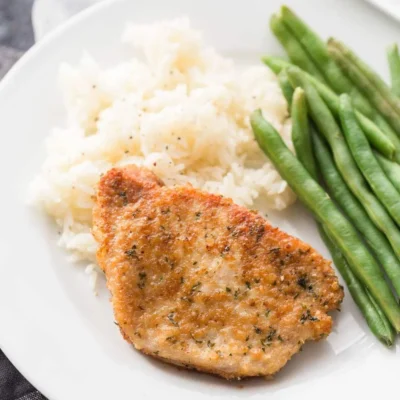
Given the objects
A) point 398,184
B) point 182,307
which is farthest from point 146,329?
point 398,184

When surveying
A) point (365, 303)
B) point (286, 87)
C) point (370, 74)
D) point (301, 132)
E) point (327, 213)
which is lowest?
point (365, 303)

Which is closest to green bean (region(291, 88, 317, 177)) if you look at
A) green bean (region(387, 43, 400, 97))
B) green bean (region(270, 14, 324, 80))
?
green bean (region(270, 14, 324, 80))

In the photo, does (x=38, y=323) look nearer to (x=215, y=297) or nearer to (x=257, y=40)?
(x=215, y=297)

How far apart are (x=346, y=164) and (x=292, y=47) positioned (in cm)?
121

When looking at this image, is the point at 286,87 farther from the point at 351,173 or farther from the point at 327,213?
the point at 327,213

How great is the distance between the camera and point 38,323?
11.7 ft

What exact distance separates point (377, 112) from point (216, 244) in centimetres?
174

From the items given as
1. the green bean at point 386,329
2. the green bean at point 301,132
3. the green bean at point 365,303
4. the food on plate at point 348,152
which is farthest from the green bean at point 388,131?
the green bean at point 386,329

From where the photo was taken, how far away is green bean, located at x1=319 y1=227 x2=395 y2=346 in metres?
3.62

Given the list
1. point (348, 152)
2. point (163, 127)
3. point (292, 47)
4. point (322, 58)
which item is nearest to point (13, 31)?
point (163, 127)

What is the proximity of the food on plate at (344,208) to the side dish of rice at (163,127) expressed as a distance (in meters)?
0.19

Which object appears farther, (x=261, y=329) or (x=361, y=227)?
(x=361, y=227)

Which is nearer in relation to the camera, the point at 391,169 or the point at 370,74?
the point at 391,169

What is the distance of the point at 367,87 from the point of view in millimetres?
4512
